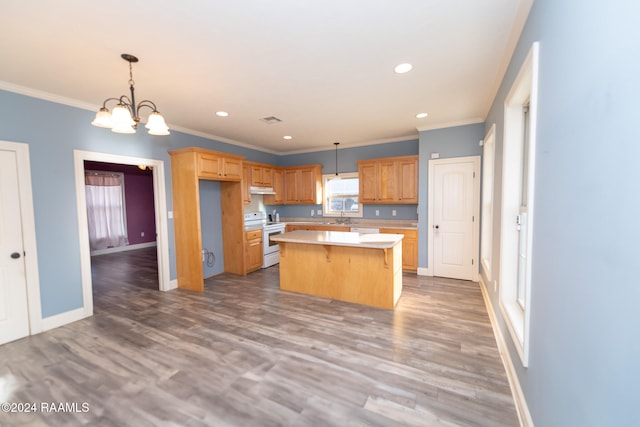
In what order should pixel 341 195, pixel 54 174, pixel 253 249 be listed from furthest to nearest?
pixel 341 195, pixel 253 249, pixel 54 174

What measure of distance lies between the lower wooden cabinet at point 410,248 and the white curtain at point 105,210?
7885 millimetres

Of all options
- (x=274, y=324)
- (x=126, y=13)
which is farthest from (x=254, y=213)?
(x=126, y=13)

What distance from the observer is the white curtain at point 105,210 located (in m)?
7.08

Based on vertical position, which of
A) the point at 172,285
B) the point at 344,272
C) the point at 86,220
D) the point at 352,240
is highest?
the point at 86,220

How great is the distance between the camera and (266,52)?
2.25 meters

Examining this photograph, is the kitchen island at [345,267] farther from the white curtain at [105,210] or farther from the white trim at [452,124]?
the white curtain at [105,210]

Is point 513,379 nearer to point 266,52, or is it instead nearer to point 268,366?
point 268,366

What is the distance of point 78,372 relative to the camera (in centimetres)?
225

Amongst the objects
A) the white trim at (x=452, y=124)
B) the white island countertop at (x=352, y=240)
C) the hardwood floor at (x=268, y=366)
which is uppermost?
the white trim at (x=452, y=124)

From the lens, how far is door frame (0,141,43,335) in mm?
2835

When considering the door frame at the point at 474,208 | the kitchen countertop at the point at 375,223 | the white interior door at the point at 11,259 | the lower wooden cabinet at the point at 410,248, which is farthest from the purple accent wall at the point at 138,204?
the door frame at the point at 474,208

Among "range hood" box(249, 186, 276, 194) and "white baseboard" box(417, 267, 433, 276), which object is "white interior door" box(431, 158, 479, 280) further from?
"range hood" box(249, 186, 276, 194)

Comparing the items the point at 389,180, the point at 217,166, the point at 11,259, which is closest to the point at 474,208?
the point at 389,180

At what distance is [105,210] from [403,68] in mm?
8626
